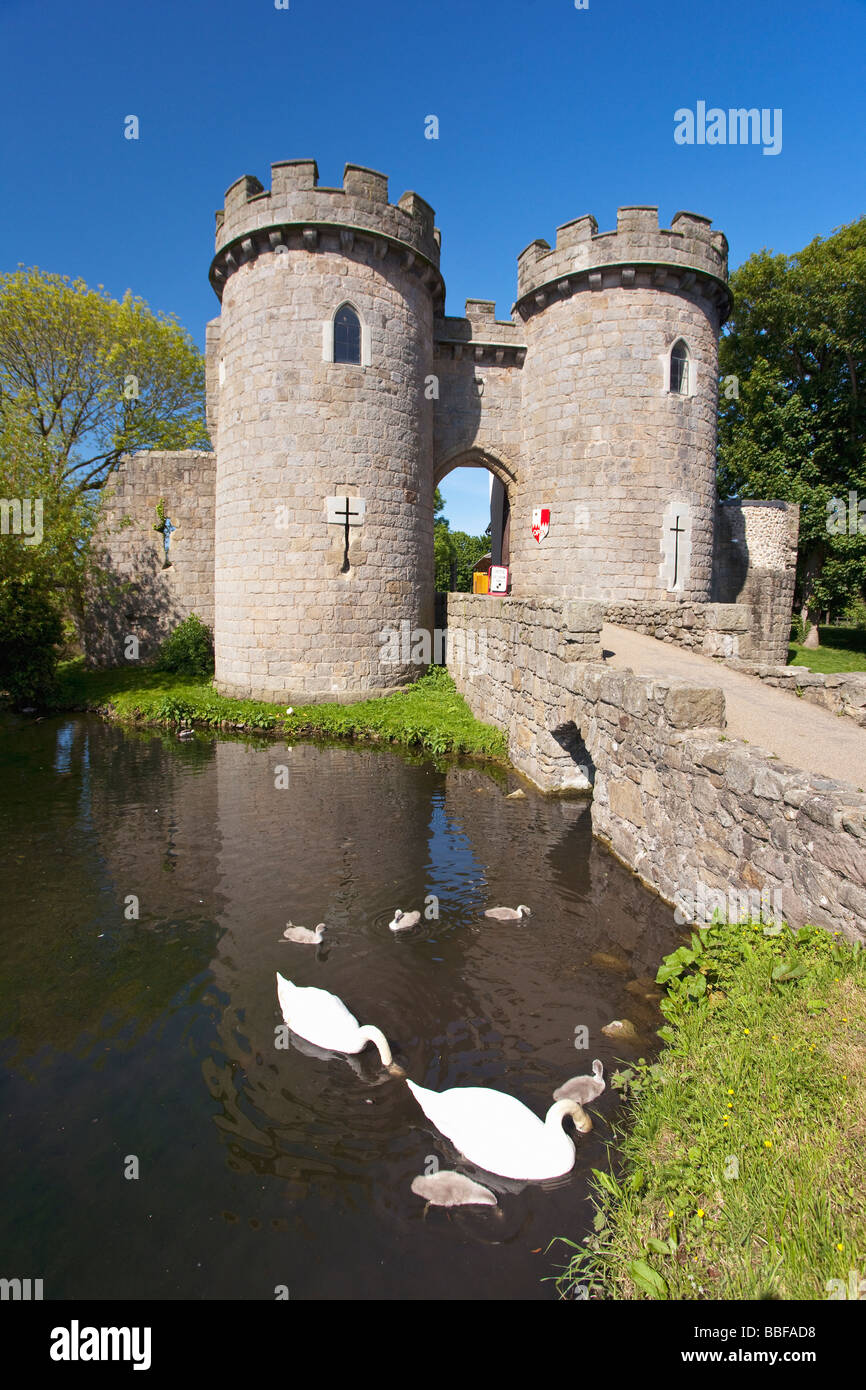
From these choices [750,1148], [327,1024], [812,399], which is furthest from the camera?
[812,399]

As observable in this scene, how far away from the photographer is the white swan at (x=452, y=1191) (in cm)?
340

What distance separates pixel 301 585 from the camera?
1446cm

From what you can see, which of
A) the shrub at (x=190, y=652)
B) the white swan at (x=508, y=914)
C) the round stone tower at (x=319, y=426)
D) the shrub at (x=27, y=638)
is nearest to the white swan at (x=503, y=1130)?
the white swan at (x=508, y=914)

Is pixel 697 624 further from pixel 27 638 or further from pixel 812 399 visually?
pixel 812 399

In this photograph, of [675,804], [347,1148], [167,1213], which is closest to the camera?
[167,1213]

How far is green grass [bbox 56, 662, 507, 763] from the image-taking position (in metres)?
12.9

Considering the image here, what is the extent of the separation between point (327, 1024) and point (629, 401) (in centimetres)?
1457

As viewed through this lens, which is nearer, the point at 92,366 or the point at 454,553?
the point at 92,366

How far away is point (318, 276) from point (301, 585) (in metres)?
6.21

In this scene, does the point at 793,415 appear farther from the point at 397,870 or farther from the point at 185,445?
the point at 397,870

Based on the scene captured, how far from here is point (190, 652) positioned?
17672mm

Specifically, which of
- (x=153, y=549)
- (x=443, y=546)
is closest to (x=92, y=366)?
(x=153, y=549)

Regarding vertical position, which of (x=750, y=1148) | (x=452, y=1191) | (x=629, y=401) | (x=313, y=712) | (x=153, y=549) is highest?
(x=629, y=401)

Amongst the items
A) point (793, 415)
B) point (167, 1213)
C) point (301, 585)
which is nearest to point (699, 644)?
point (301, 585)
